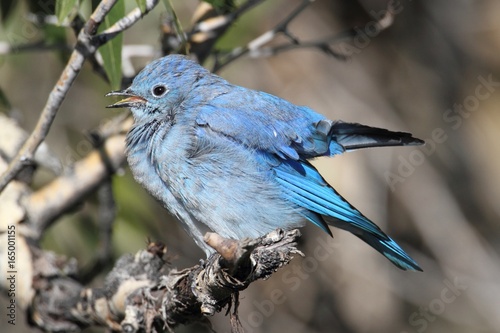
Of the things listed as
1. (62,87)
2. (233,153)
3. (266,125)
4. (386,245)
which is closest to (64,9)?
(62,87)

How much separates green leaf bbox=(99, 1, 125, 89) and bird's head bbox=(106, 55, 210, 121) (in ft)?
0.74

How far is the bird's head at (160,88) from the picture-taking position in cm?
439

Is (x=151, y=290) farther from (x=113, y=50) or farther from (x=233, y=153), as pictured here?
(x=113, y=50)

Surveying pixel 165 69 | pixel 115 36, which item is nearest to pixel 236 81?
pixel 165 69

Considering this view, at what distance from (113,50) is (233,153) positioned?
2.83ft

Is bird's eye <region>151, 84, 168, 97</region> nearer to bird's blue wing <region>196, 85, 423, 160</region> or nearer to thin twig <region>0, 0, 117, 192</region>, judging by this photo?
bird's blue wing <region>196, 85, 423, 160</region>

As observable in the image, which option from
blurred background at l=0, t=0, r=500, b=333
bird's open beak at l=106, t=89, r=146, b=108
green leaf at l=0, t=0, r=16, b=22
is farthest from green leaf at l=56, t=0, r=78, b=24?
blurred background at l=0, t=0, r=500, b=333

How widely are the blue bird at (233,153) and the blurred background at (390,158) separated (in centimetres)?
224

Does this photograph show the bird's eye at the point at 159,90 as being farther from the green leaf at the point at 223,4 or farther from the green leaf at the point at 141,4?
the green leaf at the point at 141,4

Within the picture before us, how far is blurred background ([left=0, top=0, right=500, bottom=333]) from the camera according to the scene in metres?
6.85

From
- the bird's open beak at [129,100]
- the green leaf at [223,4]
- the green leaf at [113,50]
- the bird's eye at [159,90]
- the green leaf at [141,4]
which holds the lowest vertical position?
the bird's open beak at [129,100]

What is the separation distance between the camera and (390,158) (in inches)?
281

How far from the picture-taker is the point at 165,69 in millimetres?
4422

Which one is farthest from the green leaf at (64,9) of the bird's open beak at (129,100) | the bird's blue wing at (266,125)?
the bird's blue wing at (266,125)
